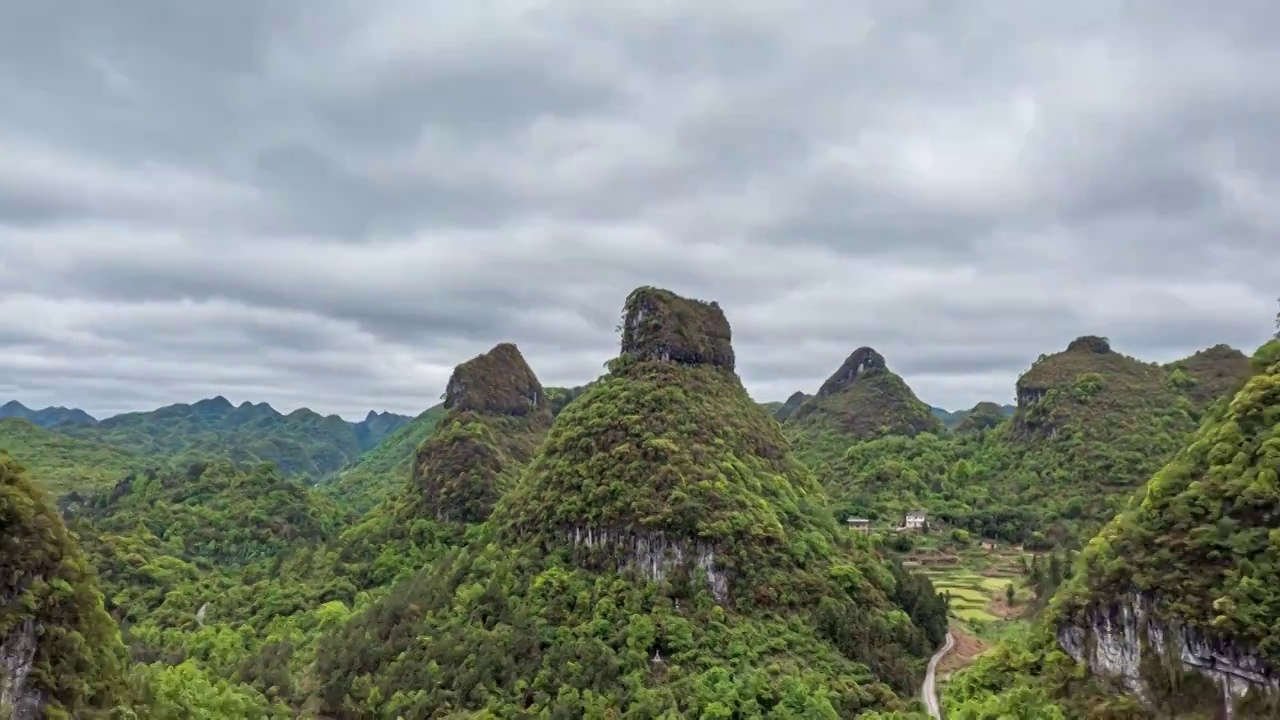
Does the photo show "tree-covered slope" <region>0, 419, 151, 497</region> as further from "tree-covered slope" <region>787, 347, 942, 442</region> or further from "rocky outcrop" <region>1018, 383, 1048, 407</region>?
"rocky outcrop" <region>1018, 383, 1048, 407</region>

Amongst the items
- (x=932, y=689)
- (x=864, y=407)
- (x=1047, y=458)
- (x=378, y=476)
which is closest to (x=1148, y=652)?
(x=932, y=689)

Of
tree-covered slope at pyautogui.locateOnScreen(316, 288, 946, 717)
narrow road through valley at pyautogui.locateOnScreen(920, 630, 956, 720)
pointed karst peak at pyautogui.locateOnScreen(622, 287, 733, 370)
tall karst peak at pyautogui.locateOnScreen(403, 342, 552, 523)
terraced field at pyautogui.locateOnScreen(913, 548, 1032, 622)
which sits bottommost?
narrow road through valley at pyautogui.locateOnScreen(920, 630, 956, 720)

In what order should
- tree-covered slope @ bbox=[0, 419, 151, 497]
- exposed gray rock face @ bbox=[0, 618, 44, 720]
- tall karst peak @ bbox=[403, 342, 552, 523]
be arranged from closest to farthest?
exposed gray rock face @ bbox=[0, 618, 44, 720] < tall karst peak @ bbox=[403, 342, 552, 523] < tree-covered slope @ bbox=[0, 419, 151, 497]

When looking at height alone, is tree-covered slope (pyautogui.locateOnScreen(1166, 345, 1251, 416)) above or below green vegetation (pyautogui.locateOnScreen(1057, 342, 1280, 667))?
above


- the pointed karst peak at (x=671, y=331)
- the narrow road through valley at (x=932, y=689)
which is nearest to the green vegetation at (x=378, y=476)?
the pointed karst peak at (x=671, y=331)

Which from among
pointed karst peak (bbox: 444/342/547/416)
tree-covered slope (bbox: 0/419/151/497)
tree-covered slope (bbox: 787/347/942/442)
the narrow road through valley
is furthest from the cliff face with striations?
tree-covered slope (bbox: 0/419/151/497)

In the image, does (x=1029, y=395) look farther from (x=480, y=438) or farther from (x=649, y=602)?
(x=649, y=602)
